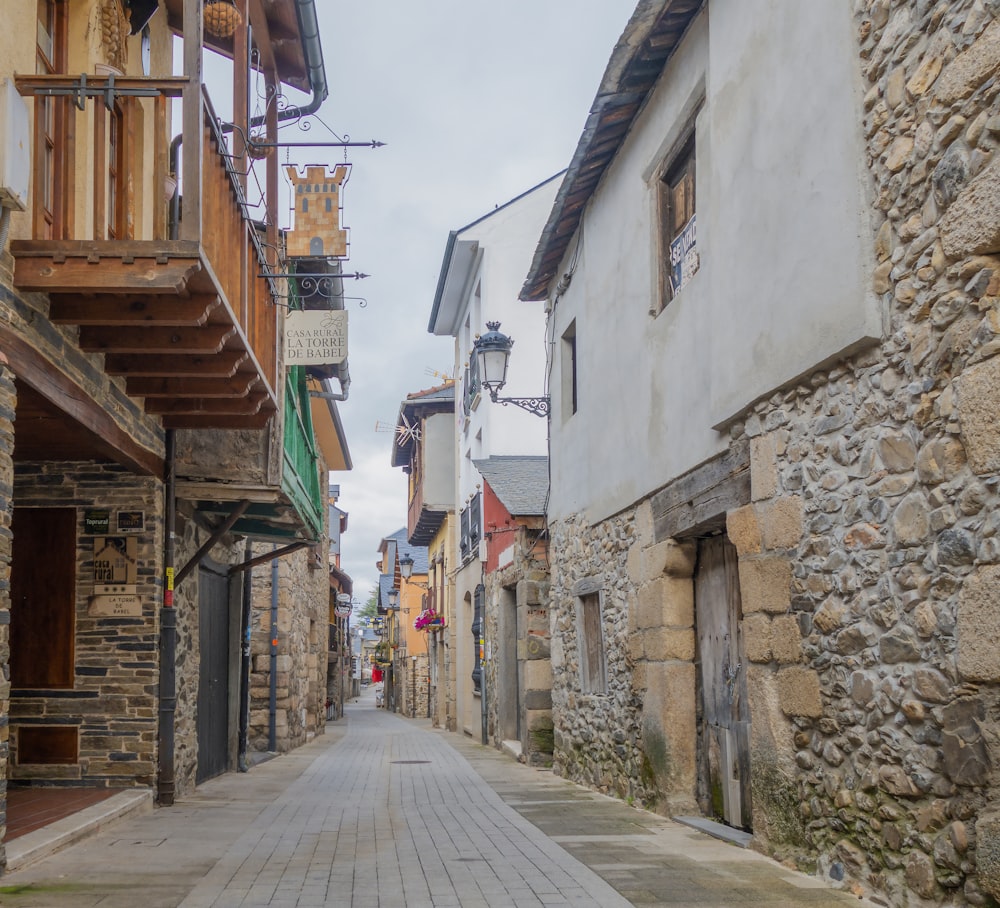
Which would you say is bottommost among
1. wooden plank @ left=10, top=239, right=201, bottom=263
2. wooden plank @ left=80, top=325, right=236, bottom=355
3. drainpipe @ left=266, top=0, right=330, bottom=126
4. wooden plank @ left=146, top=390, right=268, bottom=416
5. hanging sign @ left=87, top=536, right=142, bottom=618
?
hanging sign @ left=87, top=536, right=142, bottom=618

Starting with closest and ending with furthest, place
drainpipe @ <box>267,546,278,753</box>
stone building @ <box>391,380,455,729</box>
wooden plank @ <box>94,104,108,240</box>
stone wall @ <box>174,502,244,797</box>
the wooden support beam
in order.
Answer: wooden plank @ <box>94,104,108,240</box>
the wooden support beam
stone wall @ <box>174,502,244,797</box>
drainpipe @ <box>267,546,278,753</box>
stone building @ <box>391,380,455,729</box>

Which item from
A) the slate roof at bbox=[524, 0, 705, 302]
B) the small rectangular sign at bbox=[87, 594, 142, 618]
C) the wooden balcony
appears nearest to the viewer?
the wooden balcony

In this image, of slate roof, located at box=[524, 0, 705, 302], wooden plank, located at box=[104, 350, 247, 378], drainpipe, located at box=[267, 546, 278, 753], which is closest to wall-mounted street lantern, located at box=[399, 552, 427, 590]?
drainpipe, located at box=[267, 546, 278, 753]

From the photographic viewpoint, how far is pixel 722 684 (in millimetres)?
7570

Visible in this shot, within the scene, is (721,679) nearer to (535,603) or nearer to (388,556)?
(535,603)

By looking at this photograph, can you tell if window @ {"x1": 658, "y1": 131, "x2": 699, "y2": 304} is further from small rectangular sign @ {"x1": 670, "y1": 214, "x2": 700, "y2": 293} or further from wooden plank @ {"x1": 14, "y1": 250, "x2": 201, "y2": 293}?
wooden plank @ {"x1": 14, "y1": 250, "x2": 201, "y2": 293}

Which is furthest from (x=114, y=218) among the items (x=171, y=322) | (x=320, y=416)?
(x=320, y=416)

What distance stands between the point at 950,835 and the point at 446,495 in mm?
20325

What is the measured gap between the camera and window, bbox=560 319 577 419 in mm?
11906

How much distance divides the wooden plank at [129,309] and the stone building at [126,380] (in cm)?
1

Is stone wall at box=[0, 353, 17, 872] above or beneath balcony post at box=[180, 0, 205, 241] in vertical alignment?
beneath

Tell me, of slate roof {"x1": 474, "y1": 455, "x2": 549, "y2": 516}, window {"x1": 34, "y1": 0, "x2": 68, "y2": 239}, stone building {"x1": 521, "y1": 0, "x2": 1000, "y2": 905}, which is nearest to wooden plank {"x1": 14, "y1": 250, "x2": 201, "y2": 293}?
window {"x1": 34, "y1": 0, "x2": 68, "y2": 239}

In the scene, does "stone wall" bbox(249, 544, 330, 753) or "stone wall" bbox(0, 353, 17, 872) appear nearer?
"stone wall" bbox(0, 353, 17, 872)

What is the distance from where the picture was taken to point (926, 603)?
455cm
